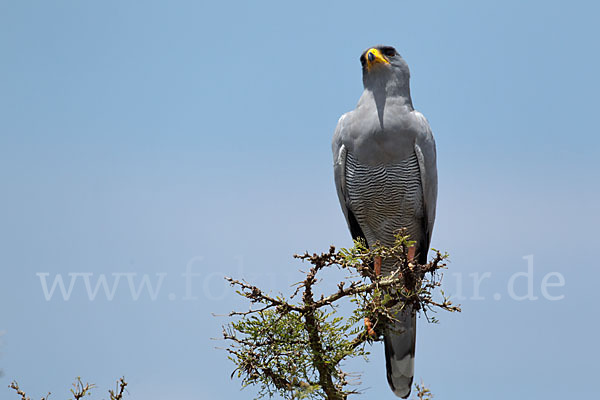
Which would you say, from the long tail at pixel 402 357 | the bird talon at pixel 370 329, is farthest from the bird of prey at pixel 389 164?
the bird talon at pixel 370 329

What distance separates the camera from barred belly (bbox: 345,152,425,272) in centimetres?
609

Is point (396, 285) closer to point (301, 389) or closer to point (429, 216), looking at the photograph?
point (301, 389)

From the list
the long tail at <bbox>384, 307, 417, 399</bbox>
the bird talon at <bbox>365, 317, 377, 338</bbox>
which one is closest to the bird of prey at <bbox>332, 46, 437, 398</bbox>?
the long tail at <bbox>384, 307, 417, 399</bbox>

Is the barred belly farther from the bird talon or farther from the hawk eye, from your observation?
the bird talon

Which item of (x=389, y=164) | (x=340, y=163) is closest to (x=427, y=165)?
(x=389, y=164)

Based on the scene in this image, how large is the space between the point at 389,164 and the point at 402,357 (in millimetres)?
1754

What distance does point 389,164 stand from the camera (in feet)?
19.9

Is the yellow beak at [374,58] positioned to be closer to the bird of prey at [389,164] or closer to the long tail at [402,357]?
the bird of prey at [389,164]

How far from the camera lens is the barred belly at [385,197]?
20.0ft

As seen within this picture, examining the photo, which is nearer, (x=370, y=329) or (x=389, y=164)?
(x=370, y=329)

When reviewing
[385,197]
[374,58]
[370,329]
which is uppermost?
[374,58]

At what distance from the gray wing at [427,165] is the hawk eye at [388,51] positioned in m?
0.58

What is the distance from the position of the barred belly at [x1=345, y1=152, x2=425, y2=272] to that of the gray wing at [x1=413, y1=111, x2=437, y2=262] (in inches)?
1.8

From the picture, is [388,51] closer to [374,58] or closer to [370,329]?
[374,58]
